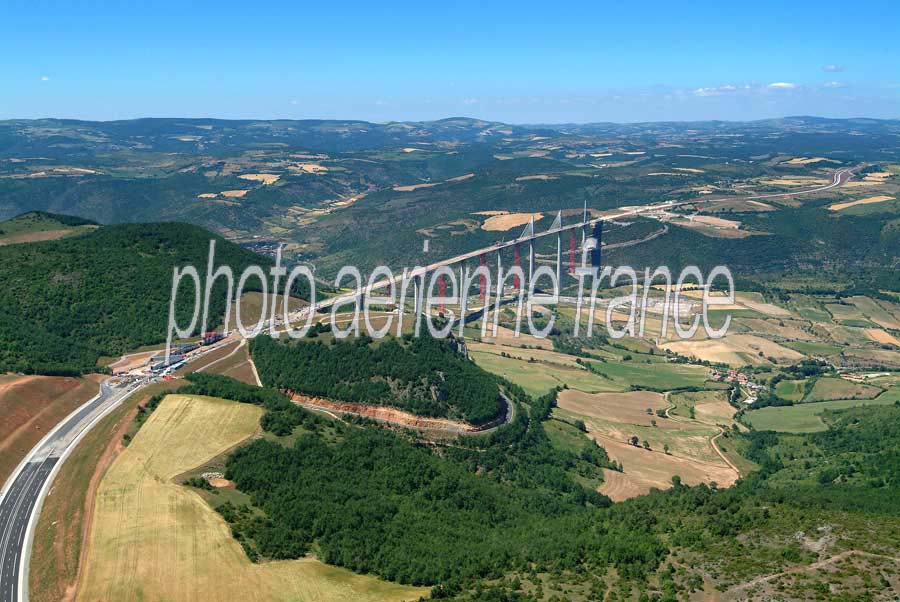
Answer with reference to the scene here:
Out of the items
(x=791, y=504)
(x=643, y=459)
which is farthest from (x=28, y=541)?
(x=643, y=459)

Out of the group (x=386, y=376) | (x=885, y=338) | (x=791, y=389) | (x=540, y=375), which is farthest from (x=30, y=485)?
(x=885, y=338)

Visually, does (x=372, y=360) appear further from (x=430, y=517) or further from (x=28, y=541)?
(x=28, y=541)

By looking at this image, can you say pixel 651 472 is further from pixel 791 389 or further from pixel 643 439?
pixel 791 389

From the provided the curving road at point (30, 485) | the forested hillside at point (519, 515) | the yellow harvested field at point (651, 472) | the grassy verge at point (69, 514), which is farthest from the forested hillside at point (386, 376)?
the grassy verge at point (69, 514)

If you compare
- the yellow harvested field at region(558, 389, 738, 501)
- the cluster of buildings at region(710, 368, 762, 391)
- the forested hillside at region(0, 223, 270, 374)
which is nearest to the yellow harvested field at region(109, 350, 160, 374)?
the forested hillside at region(0, 223, 270, 374)

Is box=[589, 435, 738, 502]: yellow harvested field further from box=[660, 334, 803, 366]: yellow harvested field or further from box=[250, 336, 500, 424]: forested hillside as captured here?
box=[660, 334, 803, 366]: yellow harvested field

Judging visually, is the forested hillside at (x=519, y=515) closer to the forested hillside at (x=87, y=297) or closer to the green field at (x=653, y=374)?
the green field at (x=653, y=374)
